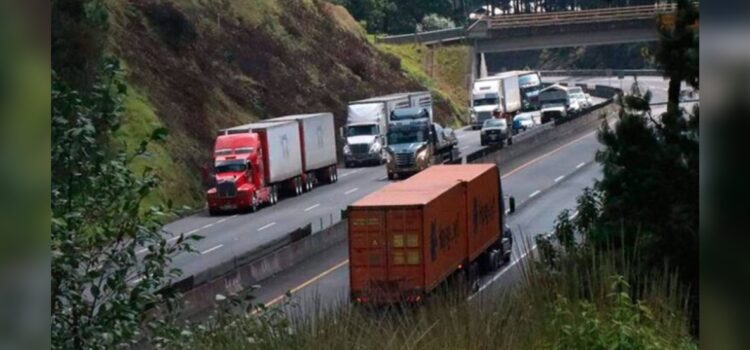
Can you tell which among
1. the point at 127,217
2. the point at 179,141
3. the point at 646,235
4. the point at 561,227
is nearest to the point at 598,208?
the point at 561,227

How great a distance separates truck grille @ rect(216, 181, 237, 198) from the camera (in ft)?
125

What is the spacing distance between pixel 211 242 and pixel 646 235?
21.4 meters

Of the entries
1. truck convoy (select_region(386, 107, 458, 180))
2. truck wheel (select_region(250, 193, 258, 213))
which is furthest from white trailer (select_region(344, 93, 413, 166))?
truck wheel (select_region(250, 193, 258, 213))

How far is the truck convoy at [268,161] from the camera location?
38656 millimetres

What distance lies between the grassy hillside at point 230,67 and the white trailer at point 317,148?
3.93m

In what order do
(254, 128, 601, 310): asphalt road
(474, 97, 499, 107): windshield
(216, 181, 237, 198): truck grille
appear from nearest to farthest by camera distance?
(254, 128, 601, 310): asphalt road
(216, 181, 237, 198): truck grille
(474, 97, 499, 107): windshield

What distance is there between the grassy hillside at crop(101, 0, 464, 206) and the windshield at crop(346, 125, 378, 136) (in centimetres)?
539

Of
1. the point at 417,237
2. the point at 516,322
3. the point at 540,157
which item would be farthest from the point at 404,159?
the point at 516,322

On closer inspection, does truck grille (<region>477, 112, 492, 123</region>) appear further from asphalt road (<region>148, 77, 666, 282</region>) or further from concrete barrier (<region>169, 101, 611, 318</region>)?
concrete barrier (<region>169, 101, 611, 318</region>)

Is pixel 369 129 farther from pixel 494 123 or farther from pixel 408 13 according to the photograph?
pixel 408 13

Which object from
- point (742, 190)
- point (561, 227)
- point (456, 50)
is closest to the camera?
point (742, 190)

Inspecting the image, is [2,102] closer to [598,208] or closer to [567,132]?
[598,208]

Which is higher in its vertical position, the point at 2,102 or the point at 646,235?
the point at 2,102

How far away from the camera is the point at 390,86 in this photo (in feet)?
216
